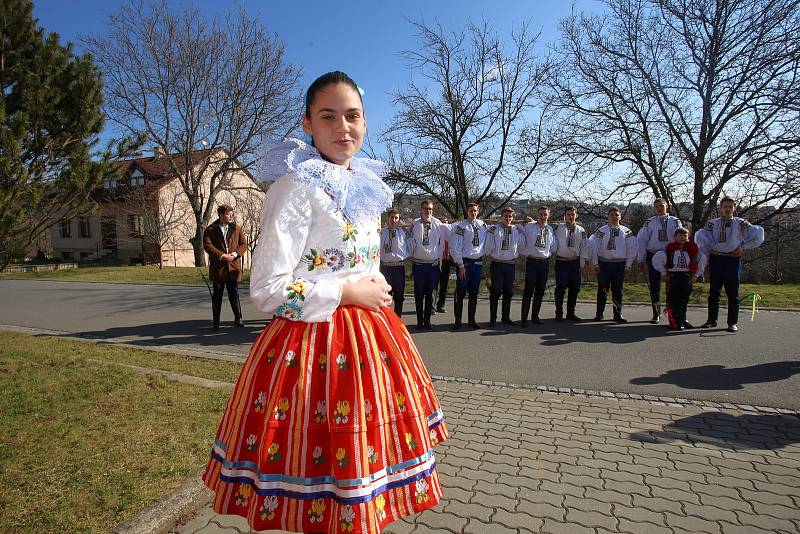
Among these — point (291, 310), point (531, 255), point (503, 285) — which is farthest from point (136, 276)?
point (291, 310)

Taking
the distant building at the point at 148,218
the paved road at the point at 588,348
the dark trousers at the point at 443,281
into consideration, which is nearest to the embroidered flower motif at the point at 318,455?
the paved road at the point at 588,348

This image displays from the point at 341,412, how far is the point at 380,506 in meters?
0.36

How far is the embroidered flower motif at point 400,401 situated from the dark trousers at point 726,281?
8.02m

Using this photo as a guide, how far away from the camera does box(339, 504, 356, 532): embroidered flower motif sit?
157 centimetres

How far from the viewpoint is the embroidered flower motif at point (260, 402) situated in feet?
5.65

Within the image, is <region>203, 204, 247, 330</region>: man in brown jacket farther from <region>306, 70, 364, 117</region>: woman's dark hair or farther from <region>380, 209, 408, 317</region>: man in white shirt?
<region>306, 70, 364, 117</region>: woman's dark hair

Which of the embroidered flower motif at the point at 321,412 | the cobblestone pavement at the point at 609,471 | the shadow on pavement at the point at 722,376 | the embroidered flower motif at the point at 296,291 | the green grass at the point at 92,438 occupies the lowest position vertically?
the cobblestone pavement at the point at 609,471

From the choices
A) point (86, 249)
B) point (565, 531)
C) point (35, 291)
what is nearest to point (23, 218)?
point (565, 531)

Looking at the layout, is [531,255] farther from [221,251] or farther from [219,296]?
[219,296]

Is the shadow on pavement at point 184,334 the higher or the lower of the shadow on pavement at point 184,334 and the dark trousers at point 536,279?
the lower

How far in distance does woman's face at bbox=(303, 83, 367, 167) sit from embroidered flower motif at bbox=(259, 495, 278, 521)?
51.9 inches

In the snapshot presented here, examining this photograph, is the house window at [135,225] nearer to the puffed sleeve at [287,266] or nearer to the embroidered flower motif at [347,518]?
the puffed sleeve at [287,266]

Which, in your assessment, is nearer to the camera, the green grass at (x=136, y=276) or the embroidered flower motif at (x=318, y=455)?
the embroidered flower motif at (x=318, y=455)

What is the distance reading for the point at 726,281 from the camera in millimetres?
7875
